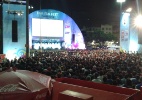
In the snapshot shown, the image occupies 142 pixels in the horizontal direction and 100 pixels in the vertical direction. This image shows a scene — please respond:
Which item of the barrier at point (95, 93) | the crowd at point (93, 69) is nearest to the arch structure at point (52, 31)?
the crowd at point (93, 69)

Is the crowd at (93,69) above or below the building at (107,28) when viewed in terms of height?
below

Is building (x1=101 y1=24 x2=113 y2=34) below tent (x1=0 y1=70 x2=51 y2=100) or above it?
above

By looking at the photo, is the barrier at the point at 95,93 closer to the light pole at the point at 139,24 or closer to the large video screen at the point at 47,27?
the light pole at the point at 139,24

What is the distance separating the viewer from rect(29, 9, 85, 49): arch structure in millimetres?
38500

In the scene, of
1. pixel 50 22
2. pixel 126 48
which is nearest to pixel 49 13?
pixel 50 22

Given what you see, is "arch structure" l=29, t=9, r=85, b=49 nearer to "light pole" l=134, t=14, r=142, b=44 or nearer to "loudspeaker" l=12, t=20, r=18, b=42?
"loudspeaker" l=12, t=20, r=18, b=42

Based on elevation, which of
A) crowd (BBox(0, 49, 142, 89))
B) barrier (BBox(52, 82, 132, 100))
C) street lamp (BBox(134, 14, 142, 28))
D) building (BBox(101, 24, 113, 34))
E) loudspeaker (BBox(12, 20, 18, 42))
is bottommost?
crowd (BBox(0, 49, 142, 89))

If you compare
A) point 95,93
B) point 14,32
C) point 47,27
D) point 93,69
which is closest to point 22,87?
point 95,93

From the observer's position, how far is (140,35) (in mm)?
30094

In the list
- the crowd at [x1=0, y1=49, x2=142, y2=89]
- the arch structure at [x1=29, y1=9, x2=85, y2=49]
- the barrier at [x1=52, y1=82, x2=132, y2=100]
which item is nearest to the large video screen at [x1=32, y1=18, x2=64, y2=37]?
the arch structure at [x1=29, y1=9, x2=85, y2=49]

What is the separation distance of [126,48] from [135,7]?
5.75 m

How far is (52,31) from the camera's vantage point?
40500mm

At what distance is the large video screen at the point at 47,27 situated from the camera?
126ft

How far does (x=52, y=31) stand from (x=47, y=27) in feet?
3.83
